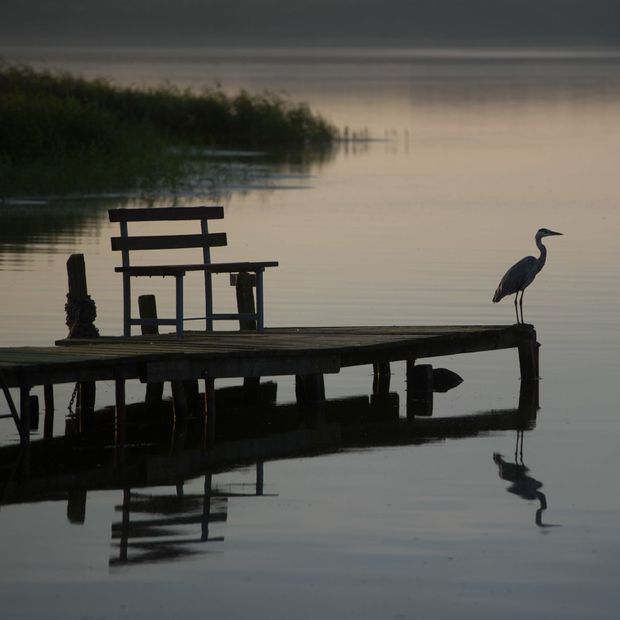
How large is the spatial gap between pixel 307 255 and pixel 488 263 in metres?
2.78

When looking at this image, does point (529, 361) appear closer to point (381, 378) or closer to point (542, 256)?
point (381, 378)

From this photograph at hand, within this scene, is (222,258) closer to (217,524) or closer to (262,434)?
(262,434)

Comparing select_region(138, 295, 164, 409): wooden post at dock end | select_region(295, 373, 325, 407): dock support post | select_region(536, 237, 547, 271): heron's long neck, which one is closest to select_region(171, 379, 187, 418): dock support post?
select_region(138, 295, 164, 409): wooden post at dock end

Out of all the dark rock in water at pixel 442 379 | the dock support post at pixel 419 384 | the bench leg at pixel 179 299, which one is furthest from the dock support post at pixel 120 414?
the dark rock in water at pixel 442 379

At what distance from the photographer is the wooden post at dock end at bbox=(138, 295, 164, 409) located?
17.4 m

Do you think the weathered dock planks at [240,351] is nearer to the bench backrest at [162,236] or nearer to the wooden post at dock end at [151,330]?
the wooden post at dock end at [151,330]

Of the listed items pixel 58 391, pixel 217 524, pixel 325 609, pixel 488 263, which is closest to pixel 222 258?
pixel 488 263

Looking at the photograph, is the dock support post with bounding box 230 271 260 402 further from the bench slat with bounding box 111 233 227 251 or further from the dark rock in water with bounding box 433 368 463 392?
the dark rock in water with bounding box 433 368 463 392

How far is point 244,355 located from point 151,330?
11.8ft

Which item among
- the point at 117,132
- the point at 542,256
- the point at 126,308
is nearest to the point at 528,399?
the point at 542,256

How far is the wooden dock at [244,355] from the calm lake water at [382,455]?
52 centimetres

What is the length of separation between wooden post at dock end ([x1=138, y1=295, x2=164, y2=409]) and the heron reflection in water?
2.98m

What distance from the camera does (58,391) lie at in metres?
18.0

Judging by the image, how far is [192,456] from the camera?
49.9 feet
